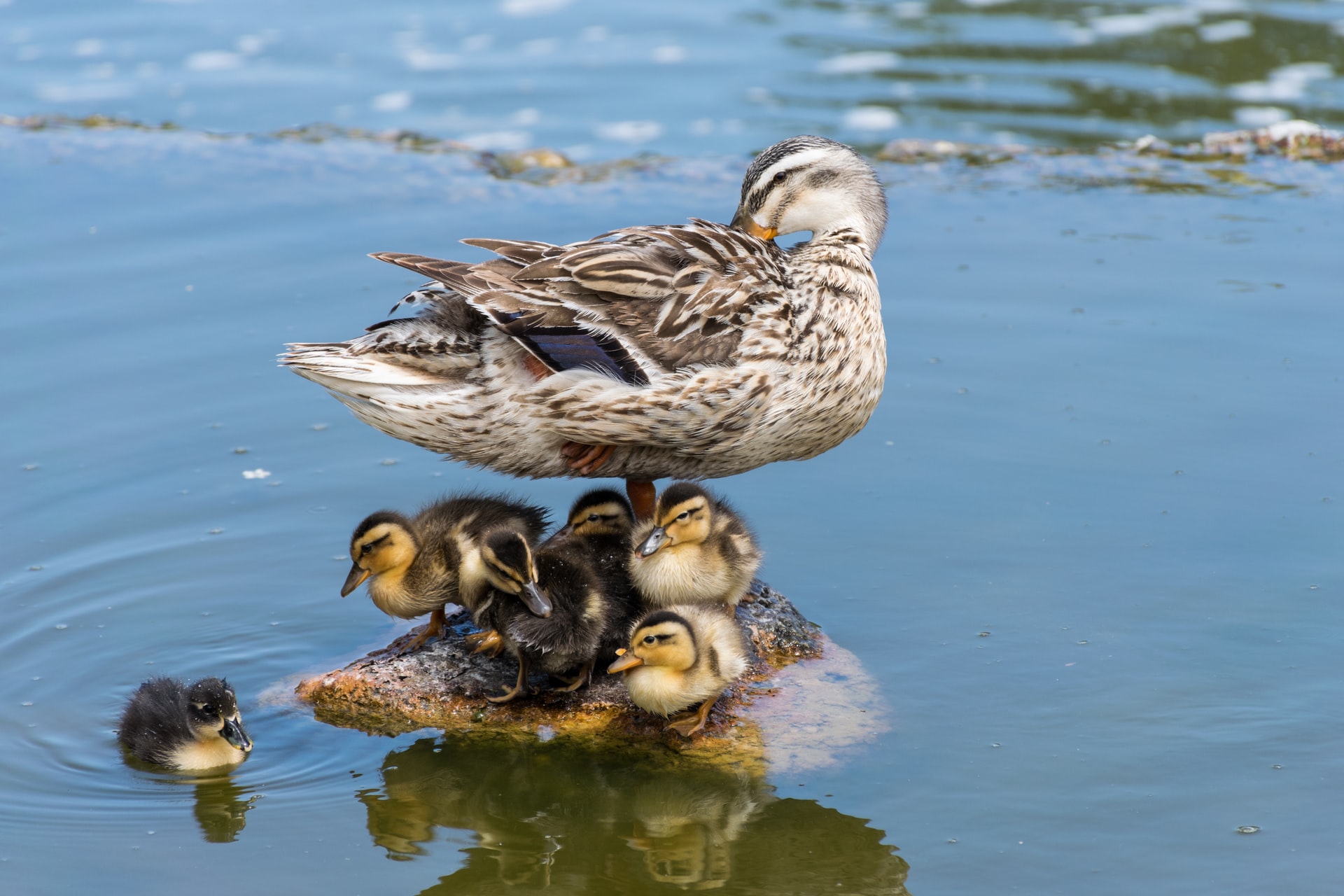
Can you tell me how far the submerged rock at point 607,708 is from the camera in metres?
5.58

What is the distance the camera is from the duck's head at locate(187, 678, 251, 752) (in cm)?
525

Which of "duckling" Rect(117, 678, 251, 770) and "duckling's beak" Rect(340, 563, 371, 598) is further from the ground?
"duckling's beak" Rect(340, 563, 371, 598)

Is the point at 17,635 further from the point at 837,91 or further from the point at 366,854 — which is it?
the point at 837,91

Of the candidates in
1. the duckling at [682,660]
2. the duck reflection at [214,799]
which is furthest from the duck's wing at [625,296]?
the duck reflection at [214,799]

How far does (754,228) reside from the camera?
6852mm

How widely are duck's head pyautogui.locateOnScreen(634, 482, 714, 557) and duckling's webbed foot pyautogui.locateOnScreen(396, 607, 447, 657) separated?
92 centimetres

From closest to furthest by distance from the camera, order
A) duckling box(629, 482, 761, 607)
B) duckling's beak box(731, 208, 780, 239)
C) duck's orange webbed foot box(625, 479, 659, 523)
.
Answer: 1. duckling box(629, 482, 761, 607)
2. duck's orange webbed foot box(625, 479, 659, 523)
3. duckling's beak box(731, 208, 780, 239)

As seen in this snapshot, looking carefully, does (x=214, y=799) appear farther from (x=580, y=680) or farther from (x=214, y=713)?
(x=580, y=680)

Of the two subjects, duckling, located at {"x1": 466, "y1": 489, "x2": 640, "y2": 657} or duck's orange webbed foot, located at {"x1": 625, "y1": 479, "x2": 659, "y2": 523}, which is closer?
duckling, located at {"x1": 466, "y1": 489, "x2": 640, "y2": 657}

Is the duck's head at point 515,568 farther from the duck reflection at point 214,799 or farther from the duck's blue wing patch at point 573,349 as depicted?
the duck reflection at point 214,799

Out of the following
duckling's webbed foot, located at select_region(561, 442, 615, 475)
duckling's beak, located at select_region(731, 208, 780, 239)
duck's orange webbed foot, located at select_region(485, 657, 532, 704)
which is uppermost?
duckling's beak, located at select_region(731, 208, 780, 239)

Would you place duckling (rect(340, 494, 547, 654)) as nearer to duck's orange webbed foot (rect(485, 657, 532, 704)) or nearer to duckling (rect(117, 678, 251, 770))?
duck's orange webbed foot (rect(485, 657, 532, 704))

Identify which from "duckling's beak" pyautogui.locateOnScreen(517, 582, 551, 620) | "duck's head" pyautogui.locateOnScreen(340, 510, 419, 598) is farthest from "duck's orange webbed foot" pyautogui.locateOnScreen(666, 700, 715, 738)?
"duck's head" pyautogui.locateOnScreen(340, 510, 419, 598)

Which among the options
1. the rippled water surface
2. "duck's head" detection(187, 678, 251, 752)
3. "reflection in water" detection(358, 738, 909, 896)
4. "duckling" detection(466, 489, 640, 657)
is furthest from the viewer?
"duckling" detection(466, 489, 640, 657)
